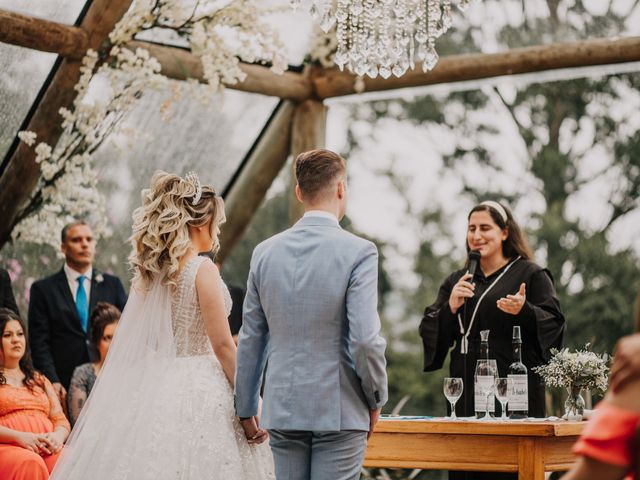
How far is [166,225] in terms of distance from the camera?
3.51 metres

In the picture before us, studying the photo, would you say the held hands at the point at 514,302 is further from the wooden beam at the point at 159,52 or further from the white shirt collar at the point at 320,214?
the wooden beam at the point at 159,52

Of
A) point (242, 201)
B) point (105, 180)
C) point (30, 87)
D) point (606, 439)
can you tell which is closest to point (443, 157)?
point (242, 201)

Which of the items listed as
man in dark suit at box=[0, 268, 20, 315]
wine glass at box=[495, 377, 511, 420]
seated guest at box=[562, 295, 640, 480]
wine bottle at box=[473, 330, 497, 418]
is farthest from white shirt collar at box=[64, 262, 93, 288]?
seated guest at box=[562, 295, 640, 480]

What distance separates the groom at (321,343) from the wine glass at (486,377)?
39.3 inches

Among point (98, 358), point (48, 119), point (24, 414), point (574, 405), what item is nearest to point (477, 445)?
point (574, 405)

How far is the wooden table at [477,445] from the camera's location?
368 cm

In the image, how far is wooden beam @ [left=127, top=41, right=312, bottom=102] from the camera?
601 cm

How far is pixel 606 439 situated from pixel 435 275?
1158 centimetres

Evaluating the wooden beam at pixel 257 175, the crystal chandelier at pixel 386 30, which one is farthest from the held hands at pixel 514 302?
the wooden beam at pixel 257 175

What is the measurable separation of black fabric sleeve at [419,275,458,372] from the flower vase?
615 mm

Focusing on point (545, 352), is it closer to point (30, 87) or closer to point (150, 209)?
point (150, 209)

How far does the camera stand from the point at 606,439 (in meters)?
1.78

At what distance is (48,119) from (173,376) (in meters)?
2.60

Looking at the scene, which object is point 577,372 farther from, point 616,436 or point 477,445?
point 616,436
